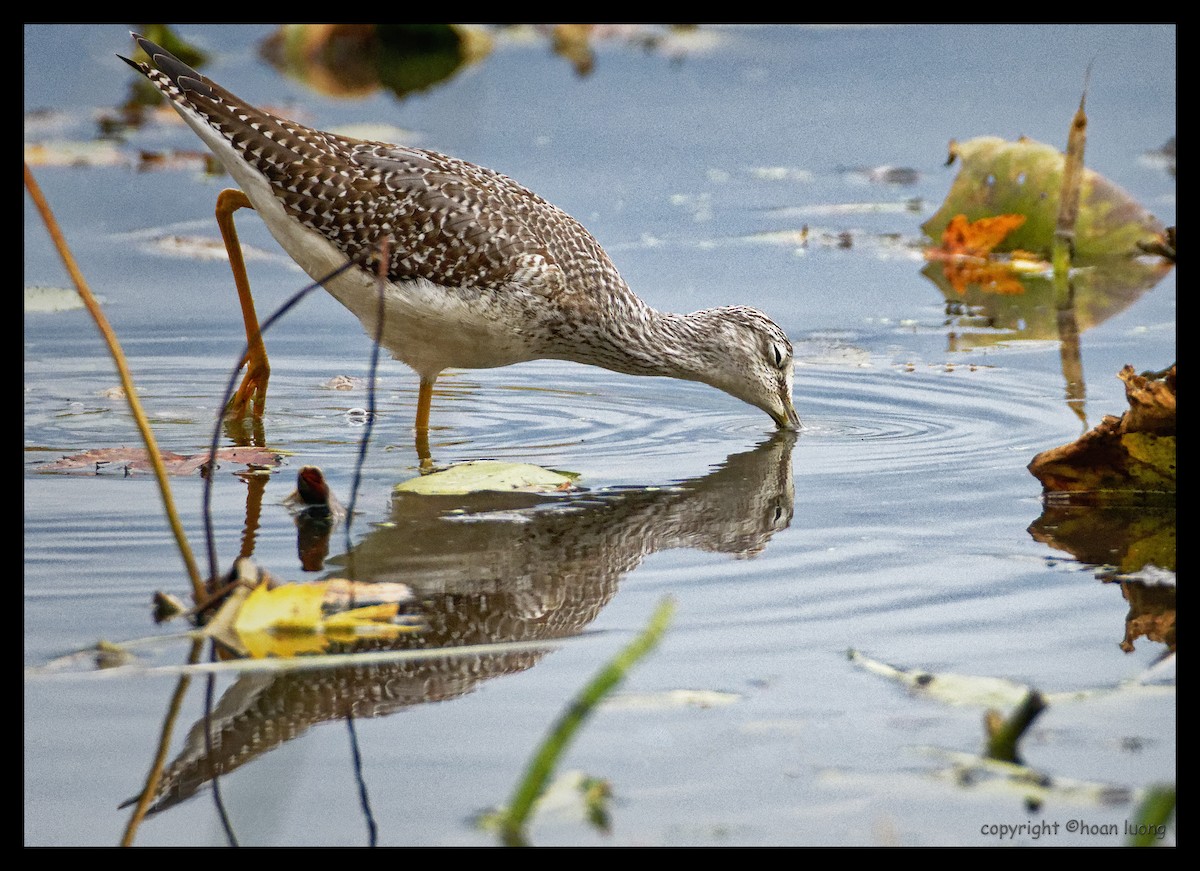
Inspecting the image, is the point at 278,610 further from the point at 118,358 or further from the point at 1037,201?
the point at 1037,201

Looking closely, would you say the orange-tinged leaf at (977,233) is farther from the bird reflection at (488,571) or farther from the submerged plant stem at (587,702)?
the submerged plant stem at (587,702)

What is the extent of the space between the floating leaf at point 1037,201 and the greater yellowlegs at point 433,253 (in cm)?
434

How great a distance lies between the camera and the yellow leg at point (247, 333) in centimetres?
737

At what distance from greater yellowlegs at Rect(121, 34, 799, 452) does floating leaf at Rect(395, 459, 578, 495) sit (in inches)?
43.2

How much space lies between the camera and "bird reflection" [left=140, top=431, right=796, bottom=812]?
3803 millimetres

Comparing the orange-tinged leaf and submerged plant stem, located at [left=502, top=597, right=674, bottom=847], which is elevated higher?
the orange-tinged leaf

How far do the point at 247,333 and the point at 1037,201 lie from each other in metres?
6.29

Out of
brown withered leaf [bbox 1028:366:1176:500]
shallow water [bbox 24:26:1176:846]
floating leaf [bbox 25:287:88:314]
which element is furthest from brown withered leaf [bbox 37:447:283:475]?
brown withered leaf [bbox 1028:366:1176:500]

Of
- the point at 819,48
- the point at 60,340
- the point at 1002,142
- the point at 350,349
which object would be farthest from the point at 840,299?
the point at 819,48

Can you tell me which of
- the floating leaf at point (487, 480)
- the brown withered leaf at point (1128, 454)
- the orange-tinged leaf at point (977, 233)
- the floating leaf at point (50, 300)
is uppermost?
the orange-tinged leaf at point (977, 233)

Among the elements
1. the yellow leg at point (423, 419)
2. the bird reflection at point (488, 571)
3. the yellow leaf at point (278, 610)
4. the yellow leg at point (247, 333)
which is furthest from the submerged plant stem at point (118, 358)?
the yellow leg at point (247, 333)

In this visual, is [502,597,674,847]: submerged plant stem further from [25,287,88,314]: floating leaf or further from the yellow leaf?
[25,287,88,314]: floating leaf

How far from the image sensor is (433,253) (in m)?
6.88

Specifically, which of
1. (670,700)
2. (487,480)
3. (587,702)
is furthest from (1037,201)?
(587,702)
